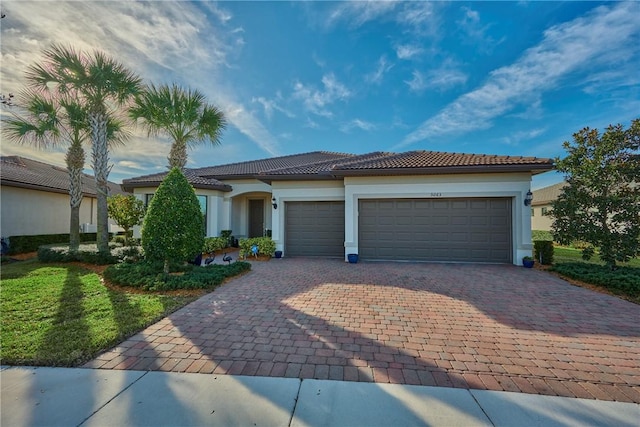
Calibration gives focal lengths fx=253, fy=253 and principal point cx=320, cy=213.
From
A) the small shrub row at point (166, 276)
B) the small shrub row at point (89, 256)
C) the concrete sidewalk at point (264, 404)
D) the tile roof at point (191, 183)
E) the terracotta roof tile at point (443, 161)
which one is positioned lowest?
the concrete sidewalk at point (264, 404)

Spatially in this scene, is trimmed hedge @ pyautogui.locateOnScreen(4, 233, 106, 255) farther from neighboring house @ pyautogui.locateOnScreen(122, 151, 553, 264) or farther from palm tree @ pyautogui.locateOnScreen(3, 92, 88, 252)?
neighboring house @ pyautogui.locateOnScreen(122, 151, 553, 264)

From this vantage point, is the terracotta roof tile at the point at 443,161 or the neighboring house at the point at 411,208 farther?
the neighboring house at the point at 411,208

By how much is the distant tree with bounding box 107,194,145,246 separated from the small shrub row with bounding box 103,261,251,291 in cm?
441

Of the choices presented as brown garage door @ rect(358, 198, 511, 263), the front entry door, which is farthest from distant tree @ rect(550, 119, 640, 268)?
the front entry door

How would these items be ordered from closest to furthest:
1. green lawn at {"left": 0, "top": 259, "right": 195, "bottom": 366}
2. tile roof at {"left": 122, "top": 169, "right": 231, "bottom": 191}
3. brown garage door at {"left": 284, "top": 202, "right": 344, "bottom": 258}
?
green lawn at {"left": 0, "top": 259, "right": 195, "bottom": 366} → brown garage door at {"left": 284, "top": 202, "right": 344, "bottom": 258} → tile roof at {"left": 122, "top": 169, "right": 231, "bottom": 191}

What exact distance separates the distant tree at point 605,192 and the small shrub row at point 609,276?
40 centimetres

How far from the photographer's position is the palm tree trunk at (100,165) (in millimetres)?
9164

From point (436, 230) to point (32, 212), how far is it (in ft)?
62.2

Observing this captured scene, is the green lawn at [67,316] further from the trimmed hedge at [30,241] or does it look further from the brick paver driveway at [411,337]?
the trimmed hedge at [30,241]

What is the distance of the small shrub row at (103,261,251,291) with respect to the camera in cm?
600

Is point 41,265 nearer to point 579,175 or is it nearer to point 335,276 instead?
point 335,276

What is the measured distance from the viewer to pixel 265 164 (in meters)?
16.3

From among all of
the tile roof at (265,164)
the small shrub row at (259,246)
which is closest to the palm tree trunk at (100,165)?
the small shrub row at (259,246)

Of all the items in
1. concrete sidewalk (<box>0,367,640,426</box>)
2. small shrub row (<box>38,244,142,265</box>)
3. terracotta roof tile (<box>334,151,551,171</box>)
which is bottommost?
concrete sidewalk (<box>0,367,640,426</box>)
